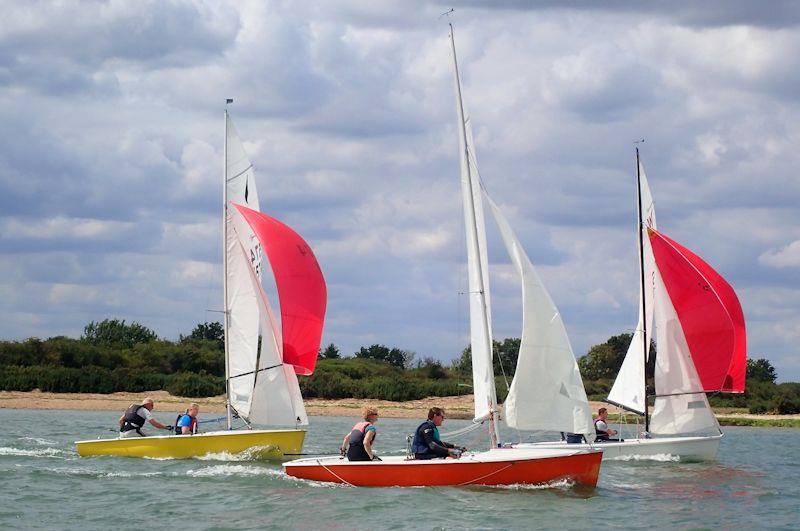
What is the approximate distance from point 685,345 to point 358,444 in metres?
13.2

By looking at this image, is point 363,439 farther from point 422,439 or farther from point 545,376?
point 545,376

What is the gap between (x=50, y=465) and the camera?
2892cm

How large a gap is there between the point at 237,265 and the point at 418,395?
36.5m

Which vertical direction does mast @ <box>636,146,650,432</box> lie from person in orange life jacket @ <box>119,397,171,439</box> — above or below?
above

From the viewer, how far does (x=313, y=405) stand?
64625 mm

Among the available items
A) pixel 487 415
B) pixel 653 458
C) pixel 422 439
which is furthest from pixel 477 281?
pixel 653 458

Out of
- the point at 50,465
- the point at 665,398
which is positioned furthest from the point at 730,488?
the point at 50,465

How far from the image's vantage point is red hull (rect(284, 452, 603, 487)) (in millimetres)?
23609

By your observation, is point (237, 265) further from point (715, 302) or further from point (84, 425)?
point (84, 425)

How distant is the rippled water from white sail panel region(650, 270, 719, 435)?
6.10 ft

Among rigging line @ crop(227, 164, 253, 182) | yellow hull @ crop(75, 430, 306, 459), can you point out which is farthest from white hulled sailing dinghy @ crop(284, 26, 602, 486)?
rigging line @ crop(227, 164, 253, 182)

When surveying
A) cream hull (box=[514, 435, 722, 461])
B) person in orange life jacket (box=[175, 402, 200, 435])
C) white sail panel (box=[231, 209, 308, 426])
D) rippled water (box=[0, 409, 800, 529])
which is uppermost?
white sail panel (box=[231, 209, 308, 426])

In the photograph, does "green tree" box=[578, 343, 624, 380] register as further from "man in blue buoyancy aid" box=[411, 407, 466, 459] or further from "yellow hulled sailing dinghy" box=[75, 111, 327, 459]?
"man in blue buoyancy aid" box=[411, 407, 466, 459]

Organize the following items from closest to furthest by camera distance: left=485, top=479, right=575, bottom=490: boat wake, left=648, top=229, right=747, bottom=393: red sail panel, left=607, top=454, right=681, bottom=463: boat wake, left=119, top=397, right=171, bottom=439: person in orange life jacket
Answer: left=485, top=479, right=575, bottom=490: boat wake → left=119, top=397, right=171, bottom=439: person in orange life jacket → left=607, top=454, right=681, bottom=463: boat wake → left=648, top=229, right=747, bottom=393: red sail panel
